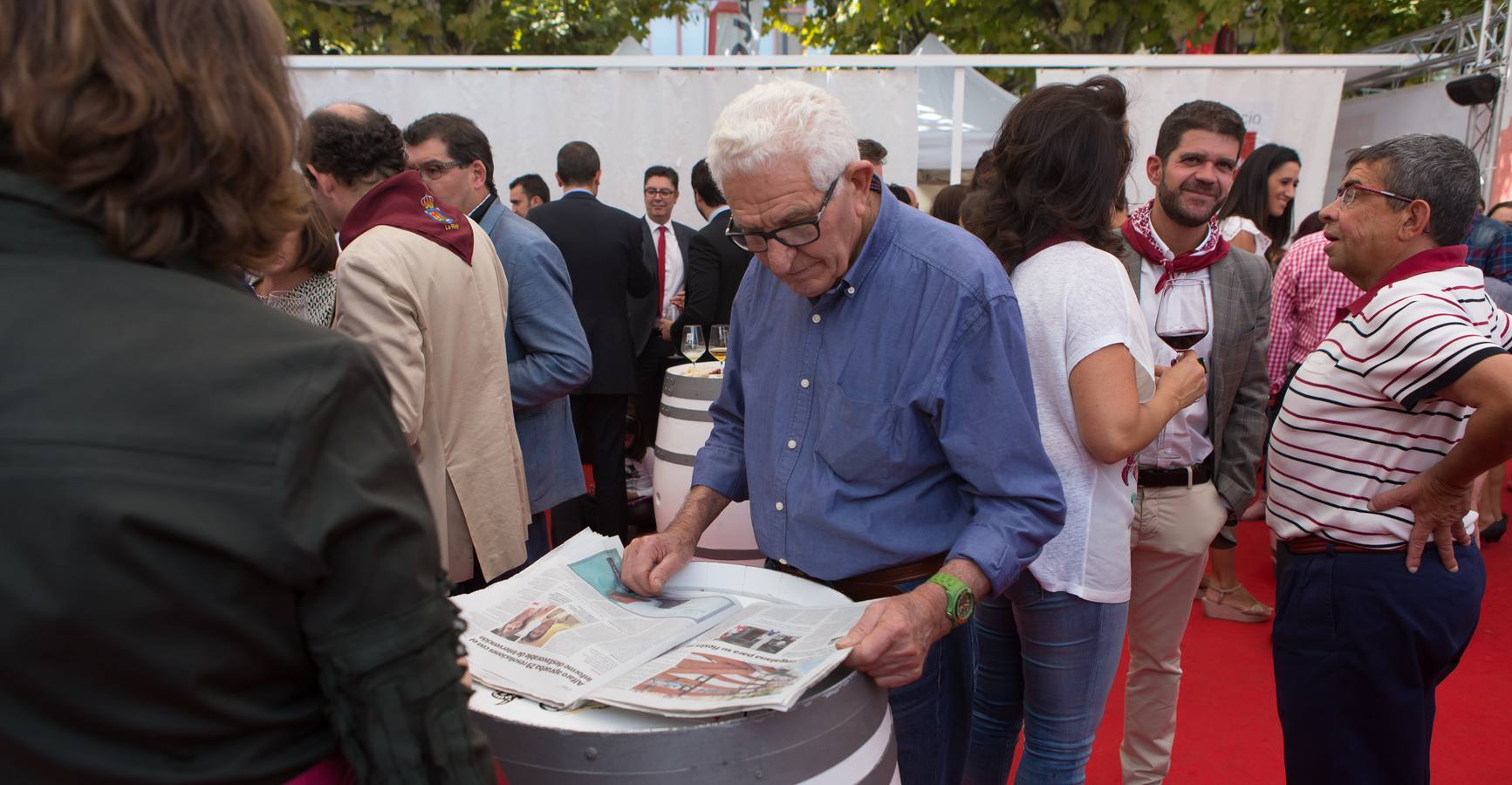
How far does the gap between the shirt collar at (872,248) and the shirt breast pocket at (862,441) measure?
0.18 metres

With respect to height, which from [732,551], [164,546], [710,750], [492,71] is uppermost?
[492,71]

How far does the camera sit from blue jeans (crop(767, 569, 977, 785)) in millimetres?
1626

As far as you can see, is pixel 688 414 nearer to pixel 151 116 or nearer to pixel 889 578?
pixel 889 578

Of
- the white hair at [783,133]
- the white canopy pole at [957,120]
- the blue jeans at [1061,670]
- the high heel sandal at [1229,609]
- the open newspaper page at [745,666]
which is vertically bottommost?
the high heel sandal at [1229,609]

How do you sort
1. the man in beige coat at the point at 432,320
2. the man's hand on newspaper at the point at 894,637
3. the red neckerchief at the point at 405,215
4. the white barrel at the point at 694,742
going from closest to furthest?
the white barrel at the point at 694,742 → the man's hand on newspaper at the point at 894,637 → the man in beige coat at the point at 432,320 → the red neckerchief at the point at 405,215

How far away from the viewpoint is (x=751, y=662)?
47.4 inches

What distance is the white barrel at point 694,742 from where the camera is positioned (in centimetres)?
107

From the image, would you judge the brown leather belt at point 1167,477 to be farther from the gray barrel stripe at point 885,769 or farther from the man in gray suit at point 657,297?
the man in gray suit at point 657,297

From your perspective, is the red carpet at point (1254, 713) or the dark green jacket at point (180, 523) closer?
the dark green jacket at point (180, 523)

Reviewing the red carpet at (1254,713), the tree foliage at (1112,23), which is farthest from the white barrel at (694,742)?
the tree foliage at (1112,23)

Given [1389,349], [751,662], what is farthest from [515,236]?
[1389,349]

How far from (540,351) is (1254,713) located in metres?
2.51

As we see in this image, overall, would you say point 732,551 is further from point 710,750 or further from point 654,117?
point 654,117

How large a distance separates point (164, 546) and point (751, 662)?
0.73 metres
